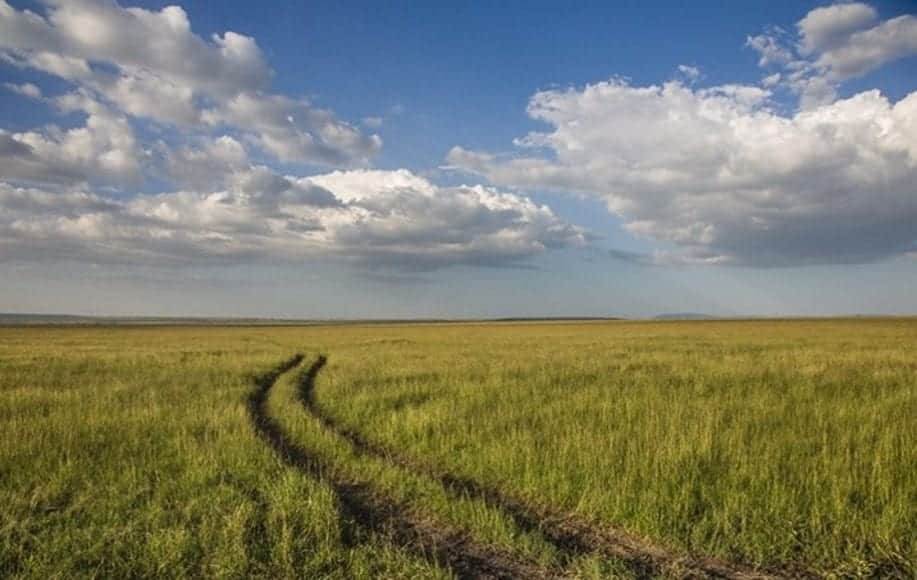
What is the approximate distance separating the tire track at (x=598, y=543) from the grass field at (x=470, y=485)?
0.09ft

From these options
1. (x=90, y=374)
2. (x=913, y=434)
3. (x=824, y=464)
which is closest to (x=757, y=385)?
(x=913, y=434)

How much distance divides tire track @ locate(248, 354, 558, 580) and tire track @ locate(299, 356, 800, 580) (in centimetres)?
64

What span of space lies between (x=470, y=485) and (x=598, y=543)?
2561mm

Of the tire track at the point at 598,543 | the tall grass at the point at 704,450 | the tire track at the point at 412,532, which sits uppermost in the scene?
the tall grass at the point at 704,450

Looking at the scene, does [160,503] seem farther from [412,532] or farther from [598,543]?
[598,543]

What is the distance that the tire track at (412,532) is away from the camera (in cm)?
581

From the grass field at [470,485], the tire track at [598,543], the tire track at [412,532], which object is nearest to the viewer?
the tire track at [598,543]

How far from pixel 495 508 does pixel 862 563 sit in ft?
11.9

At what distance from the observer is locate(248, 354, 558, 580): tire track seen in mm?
5812

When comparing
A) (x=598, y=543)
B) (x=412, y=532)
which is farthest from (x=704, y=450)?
(x=412, y=532)

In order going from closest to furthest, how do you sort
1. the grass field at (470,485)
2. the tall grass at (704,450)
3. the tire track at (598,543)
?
the tire track at (598,543) → the grass field at (470,485) → the tall grass at (704,450)

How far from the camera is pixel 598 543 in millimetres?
6465

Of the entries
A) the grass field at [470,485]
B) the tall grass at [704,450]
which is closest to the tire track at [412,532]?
the grass field at [470,485]

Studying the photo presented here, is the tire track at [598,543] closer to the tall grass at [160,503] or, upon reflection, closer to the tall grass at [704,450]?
the tall grass at [704,450]
